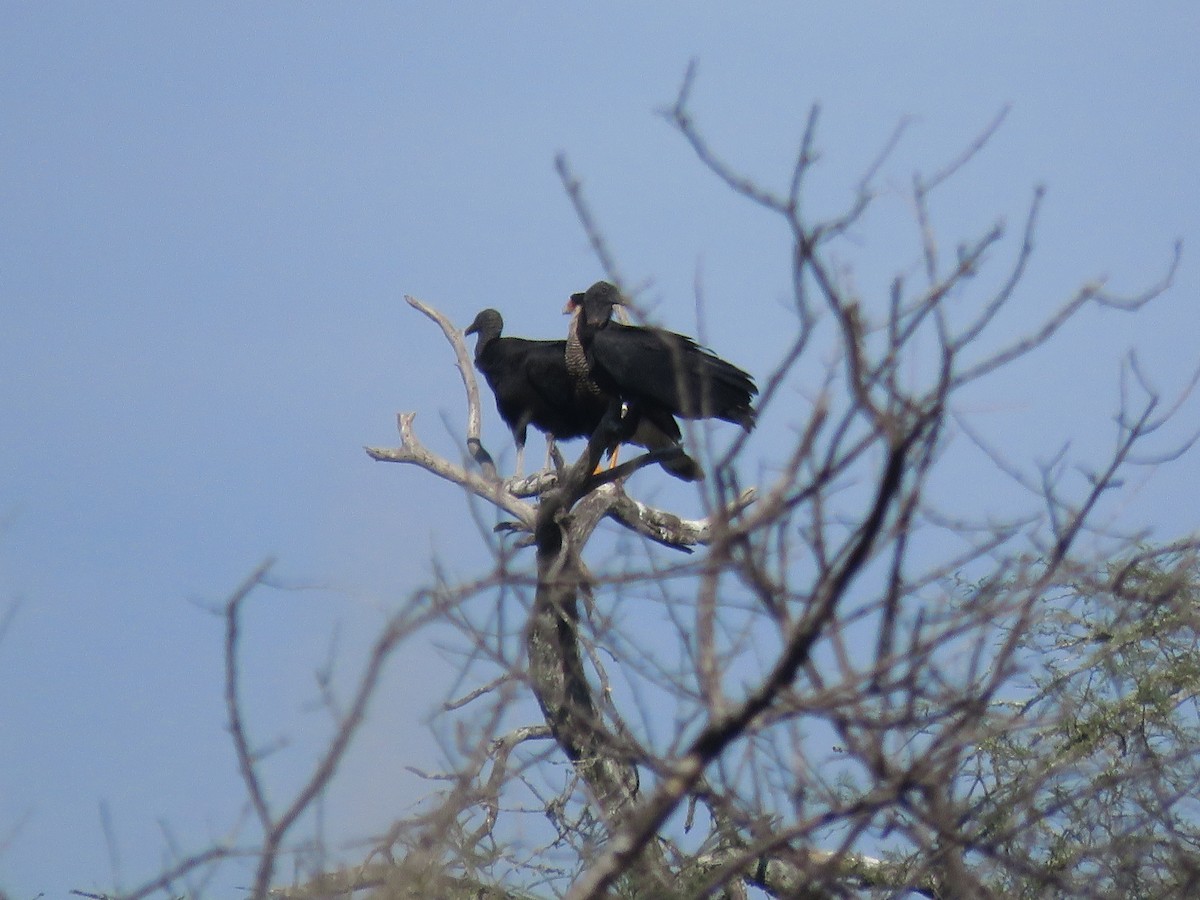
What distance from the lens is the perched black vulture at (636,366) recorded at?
5.18 m

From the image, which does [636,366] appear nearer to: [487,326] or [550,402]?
[550,402]

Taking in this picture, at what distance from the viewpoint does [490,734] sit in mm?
1551

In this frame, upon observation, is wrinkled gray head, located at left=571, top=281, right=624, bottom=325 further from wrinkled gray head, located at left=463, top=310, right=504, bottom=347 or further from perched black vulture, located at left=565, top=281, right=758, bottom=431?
wrinkled gray head, located at left=463, top=310, right=504, bottom=347

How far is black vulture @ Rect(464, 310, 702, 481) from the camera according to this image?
5703 mm

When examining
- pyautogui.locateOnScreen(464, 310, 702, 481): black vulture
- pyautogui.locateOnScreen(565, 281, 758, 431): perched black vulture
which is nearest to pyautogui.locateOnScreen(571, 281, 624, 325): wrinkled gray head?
pyautogui.locateOnScreen(565, 281, 758, 431): perched black vulture

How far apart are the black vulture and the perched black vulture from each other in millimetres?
67

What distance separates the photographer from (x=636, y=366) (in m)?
5.42

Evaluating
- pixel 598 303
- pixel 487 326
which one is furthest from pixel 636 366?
pixel 487 326

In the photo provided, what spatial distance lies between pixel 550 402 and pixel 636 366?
0.60 meters

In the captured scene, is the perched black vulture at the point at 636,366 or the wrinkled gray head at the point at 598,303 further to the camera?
the wrinkled gray head at the point at 598,303

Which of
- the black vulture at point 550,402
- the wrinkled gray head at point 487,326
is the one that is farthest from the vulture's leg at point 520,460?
the wrinkled gray head at point 487,326

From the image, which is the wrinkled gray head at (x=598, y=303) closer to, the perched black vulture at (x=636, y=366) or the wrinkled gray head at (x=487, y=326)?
the perched black vulture at (x=636, y=366)

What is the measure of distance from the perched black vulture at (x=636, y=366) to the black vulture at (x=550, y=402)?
67 mm

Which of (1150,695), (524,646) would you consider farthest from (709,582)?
(1150,695)
